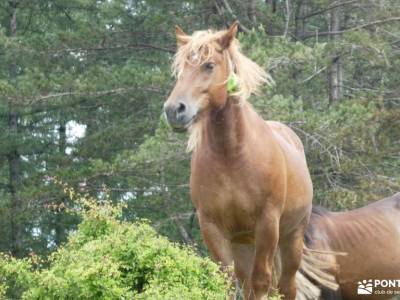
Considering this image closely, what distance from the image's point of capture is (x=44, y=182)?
1597 cm

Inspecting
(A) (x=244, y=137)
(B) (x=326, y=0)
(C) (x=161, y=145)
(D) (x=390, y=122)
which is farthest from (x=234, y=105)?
(B) (x=326, y=0)

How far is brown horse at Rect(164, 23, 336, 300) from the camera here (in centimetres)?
585

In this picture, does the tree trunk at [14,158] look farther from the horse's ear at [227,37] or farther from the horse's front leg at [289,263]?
the horse's ear at [227,37]

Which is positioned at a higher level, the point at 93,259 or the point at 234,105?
the point at 234,105

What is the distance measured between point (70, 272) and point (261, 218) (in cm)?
192

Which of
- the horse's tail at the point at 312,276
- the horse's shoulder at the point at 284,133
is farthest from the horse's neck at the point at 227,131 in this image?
the horse's tail at the point at 312,276

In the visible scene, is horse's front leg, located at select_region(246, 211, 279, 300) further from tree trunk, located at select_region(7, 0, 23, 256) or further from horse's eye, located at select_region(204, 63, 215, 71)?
tree trunk, located at select_region(7, 0, 23, 256)

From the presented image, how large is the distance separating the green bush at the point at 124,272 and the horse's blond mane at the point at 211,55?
5.08ft

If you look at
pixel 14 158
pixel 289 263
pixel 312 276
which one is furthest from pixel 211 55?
pixel 14 158

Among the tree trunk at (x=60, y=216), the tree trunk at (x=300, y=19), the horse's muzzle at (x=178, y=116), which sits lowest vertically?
the tree trunk at (x=60, y=216)

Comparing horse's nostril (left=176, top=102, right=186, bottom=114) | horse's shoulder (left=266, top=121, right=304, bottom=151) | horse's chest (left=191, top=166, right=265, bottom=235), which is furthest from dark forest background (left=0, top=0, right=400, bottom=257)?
horse's nostril (left=176, top=102, right=186, bottom=114)

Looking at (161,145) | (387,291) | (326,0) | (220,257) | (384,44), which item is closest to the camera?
(220,257)

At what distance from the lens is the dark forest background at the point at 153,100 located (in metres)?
12.5

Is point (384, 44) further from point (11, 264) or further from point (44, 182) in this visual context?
point (11, 264)
